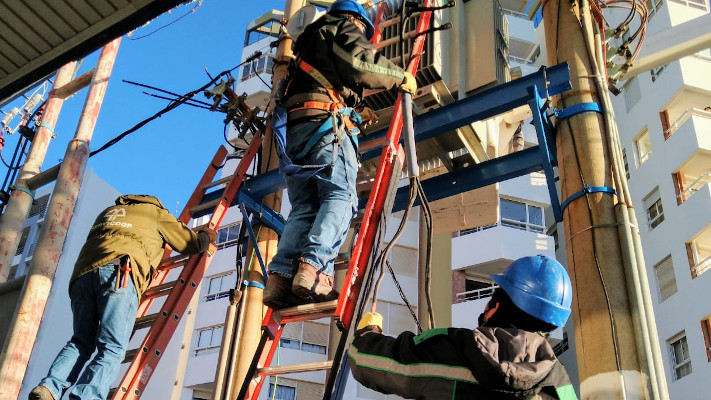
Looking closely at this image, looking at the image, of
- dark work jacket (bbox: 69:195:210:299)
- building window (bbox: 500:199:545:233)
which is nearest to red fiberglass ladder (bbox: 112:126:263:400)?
dark work jacket (bbox: 69:195:210:299)

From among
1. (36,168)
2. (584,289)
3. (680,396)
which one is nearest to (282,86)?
(584,289)

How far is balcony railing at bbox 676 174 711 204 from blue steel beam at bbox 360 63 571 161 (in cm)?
2020

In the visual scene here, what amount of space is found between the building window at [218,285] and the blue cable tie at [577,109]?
79.8ft

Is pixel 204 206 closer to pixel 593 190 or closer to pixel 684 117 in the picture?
pixel 593 190

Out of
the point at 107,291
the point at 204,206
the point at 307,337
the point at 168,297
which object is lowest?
the point at 107,291

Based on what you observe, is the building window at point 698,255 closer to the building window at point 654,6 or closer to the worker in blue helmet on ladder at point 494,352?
the building window at point 654,6

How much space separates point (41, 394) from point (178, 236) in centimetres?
155

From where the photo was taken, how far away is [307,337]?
2719cm

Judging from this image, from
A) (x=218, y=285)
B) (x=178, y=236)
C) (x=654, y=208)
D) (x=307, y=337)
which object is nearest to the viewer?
(x=178, y=236)

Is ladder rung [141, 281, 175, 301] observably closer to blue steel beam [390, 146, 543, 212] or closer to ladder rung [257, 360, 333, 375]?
ladder rung [257, 360, 333, 375]

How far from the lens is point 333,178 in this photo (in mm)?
4625

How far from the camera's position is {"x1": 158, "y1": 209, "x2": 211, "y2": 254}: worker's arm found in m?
5.45

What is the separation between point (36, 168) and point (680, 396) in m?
19.5

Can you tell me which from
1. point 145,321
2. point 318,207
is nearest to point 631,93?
point 145,321
